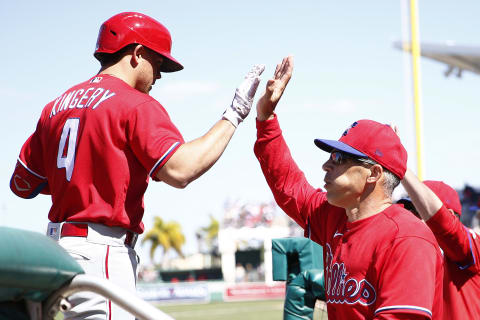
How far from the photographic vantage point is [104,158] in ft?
9.84

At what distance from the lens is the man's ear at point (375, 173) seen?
3070mm

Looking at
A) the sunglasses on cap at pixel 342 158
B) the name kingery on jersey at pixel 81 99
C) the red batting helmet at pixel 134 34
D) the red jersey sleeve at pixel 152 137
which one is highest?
the red batting helmet at pixel 134 34

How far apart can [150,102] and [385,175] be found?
3.34ft

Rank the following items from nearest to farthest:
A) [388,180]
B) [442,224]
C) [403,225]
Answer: [403,225]
[388,180]
[442,224]

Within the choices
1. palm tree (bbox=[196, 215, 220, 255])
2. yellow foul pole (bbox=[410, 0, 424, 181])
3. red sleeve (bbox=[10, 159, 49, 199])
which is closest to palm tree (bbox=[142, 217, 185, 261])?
palm tree (bbox=[196, 215, 220, 255])

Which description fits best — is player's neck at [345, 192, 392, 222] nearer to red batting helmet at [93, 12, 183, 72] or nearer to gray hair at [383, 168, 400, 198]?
gray hair at [383, 168, 400, 198]

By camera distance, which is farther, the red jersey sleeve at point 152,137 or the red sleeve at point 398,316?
the red jersey sleeve at point 152,137

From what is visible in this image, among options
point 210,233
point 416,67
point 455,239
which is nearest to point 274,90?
point 455,239

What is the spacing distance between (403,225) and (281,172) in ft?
2.52

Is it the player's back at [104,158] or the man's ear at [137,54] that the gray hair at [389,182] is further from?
the man's ear at [137,54]

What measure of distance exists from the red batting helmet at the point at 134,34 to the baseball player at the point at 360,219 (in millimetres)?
522

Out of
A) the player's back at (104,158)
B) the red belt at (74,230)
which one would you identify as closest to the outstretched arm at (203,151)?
the player's back at (104,158)

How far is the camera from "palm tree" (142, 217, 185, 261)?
229 ft

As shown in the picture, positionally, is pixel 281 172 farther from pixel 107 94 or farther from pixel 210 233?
pixel 210 233
